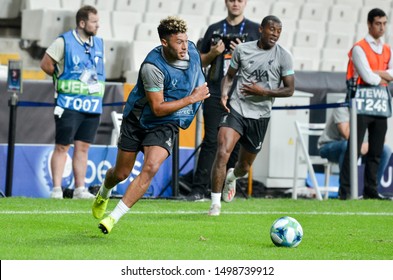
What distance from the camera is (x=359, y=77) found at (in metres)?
15.9

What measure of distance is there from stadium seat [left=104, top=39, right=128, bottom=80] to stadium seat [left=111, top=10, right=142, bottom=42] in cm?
77

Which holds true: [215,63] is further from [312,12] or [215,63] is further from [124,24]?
[312,12]

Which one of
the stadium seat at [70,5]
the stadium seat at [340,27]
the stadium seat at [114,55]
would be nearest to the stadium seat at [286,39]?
the stadium seat at [340,27]

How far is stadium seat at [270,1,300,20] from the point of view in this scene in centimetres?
2270

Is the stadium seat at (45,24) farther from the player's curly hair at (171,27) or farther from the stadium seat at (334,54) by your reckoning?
the player's curly hair at (171,27)

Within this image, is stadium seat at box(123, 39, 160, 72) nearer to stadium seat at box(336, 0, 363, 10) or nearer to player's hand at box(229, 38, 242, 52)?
player's hand at box(229, 38, 242, 52)

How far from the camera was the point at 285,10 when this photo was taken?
22.9 m

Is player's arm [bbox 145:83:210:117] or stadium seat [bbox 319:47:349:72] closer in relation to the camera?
player's arm [bbox 145:83:210:117]

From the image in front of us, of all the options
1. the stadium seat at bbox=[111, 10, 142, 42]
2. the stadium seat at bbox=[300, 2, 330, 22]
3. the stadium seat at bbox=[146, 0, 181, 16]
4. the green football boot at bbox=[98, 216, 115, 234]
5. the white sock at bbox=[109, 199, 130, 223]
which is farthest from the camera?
the stadium seat at bbox=[300, 2, 330, 22]

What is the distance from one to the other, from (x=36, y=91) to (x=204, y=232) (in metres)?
5.93

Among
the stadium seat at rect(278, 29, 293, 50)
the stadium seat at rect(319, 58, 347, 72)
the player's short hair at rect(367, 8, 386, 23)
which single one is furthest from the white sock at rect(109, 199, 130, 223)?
the stadium seat at rect(319, 58, 347, 72)

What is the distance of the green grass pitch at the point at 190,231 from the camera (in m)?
9.21

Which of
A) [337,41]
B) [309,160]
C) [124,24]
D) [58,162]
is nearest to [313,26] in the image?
[337,41]

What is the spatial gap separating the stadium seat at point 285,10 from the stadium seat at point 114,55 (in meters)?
4.33
